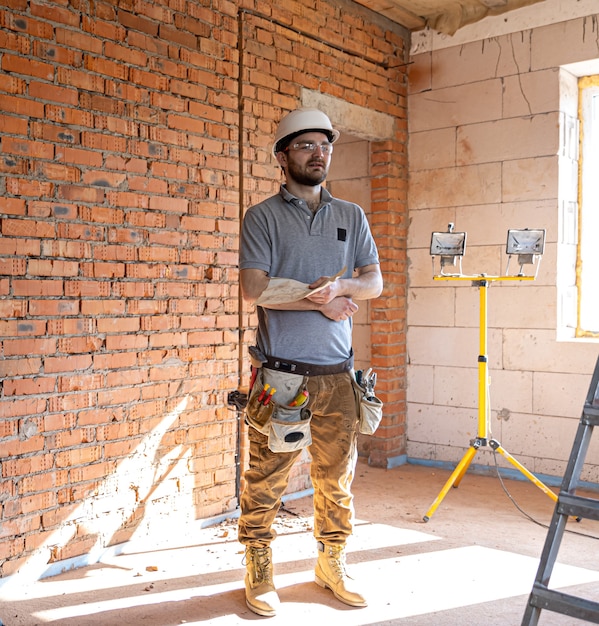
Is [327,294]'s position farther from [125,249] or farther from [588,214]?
[588,214]

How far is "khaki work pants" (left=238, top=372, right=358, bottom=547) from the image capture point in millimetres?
2652

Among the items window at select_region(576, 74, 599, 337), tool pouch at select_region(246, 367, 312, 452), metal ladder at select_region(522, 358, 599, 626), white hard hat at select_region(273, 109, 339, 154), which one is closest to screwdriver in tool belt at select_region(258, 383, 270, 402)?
tool pouch at select_region(246, 367, 312, 452)

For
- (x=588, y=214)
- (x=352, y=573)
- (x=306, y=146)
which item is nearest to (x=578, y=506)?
(x=352, y=573)

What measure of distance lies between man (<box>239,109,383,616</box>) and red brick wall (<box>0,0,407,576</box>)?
2.81 feet

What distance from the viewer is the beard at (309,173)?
2654 millimetres

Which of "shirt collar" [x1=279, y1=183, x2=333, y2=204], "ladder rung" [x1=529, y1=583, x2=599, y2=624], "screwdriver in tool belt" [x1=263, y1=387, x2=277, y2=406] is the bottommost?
"ladder rung" [x1=529, y1=583, x2=599, y2=624]

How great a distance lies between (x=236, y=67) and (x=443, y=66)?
177 cm

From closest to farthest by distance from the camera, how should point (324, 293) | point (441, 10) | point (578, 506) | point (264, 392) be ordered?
point (578, 506), point (324, 293), point (264, 392), point (441, 10)

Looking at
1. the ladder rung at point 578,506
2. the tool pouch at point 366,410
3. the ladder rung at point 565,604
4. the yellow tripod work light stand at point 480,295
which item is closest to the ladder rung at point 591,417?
the ladder rung at point 578,506

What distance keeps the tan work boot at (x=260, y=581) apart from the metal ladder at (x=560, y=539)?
3.46ft

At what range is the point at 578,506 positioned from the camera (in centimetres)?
197

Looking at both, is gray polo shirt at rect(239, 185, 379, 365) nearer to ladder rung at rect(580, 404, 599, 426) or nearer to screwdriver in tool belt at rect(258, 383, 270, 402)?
screwdriver in tool belt at rect(258, 383, 270, 402)

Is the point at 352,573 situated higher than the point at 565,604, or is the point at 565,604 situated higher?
the point at 565,604

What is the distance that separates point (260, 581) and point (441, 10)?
12.6 feet
